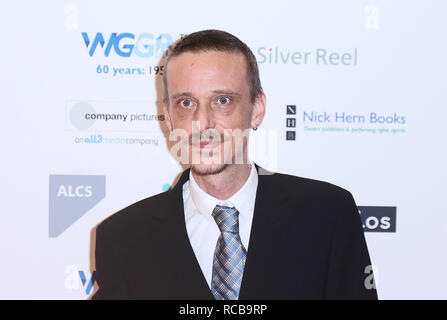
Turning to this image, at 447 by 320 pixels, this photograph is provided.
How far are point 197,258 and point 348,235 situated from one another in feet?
1.73

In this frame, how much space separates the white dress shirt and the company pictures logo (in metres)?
0.78

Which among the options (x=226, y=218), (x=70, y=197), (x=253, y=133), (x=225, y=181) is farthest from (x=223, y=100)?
(x=70, y=197)

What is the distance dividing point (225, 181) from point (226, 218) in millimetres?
132

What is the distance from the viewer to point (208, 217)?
1822 mm

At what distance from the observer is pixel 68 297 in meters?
2.49

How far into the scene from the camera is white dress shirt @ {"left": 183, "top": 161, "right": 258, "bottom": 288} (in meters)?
1.79

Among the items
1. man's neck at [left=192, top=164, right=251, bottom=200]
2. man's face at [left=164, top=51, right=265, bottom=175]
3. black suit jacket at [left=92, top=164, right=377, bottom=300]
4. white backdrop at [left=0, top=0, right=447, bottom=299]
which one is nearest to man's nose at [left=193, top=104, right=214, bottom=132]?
man's face at [left=164, top=51, right=265, bottom=175]

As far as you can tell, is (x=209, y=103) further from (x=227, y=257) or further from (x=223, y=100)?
(x=227, y=257)

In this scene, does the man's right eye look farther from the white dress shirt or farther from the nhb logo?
the nhb logo

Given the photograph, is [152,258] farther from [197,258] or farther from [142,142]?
[142,142]

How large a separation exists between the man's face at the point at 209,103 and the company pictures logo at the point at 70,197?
0.84m

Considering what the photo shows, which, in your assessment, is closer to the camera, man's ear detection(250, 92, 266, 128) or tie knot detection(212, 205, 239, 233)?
tie knot detection(212, 205, 239, 233)
